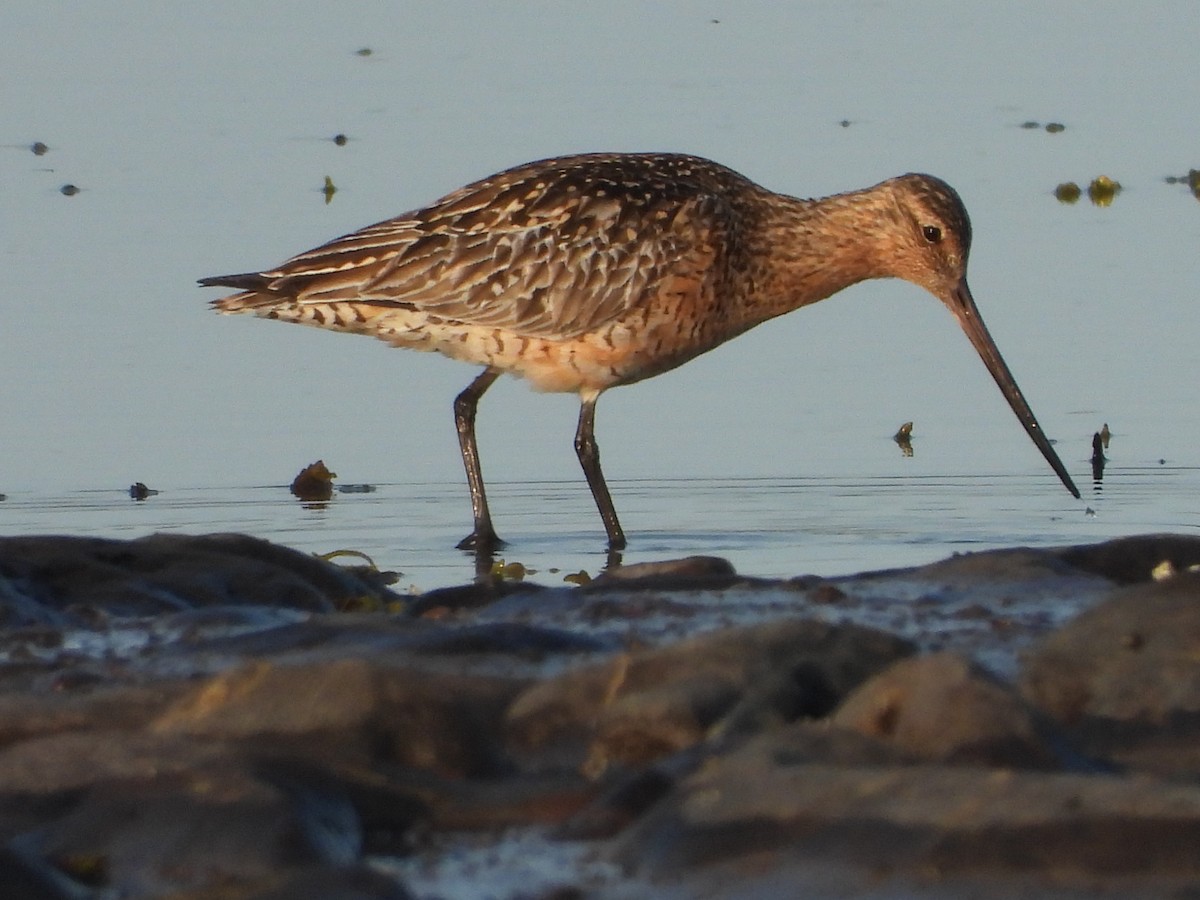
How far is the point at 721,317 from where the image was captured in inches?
390

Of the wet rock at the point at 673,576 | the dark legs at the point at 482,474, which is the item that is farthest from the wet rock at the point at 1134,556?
the dark legs at the point at 482,474

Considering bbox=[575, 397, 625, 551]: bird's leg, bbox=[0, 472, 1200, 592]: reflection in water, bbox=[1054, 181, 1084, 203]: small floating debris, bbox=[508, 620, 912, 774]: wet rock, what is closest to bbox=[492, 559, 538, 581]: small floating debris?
bbox=[0, 472, 1200, 592]: reflection in water

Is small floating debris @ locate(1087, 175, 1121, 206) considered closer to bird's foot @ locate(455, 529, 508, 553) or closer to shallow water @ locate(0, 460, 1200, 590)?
shallow water @ locate(0, 460, 1200, 590)

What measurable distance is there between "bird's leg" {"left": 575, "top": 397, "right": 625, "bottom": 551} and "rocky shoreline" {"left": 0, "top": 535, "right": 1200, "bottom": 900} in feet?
9.15

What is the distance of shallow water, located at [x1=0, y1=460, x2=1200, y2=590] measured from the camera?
886 cm

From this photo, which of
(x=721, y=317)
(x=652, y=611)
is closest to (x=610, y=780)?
(x=652, y=611)

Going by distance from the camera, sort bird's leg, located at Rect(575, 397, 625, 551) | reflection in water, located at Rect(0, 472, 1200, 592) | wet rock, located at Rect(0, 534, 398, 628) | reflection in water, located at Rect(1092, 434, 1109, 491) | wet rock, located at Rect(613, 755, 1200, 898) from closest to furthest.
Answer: wet rock, located at Rect(613, 755, 1200, 898), wet rock, located at Rect(0, 534, 398, 628), reflection in water, located at Rect(0, 472, 1200, 592), bird's leg, located at Rect(575, 397, 625, 551), reflection in water, located at Rect(1092, 434, 1109, 491)

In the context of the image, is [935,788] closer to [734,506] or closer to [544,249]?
[734,506]

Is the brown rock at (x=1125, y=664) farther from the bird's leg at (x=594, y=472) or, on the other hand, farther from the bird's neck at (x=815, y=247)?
the bird's neck at (x=815, y=247)

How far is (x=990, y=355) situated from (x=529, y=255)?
1936mm

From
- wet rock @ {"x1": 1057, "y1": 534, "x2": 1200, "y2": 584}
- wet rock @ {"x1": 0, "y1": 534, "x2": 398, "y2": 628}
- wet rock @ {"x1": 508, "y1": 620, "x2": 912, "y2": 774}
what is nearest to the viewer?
wet rock @ {"x1": 508, "y1": 620, "x2": 912, "y2": 774}

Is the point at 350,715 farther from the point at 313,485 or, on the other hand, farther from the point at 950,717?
the point at 313,485

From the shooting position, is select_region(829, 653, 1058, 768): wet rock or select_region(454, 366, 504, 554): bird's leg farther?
select_region(454, 366, 504, 554): bird's leg

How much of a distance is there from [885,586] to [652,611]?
0.82 m
